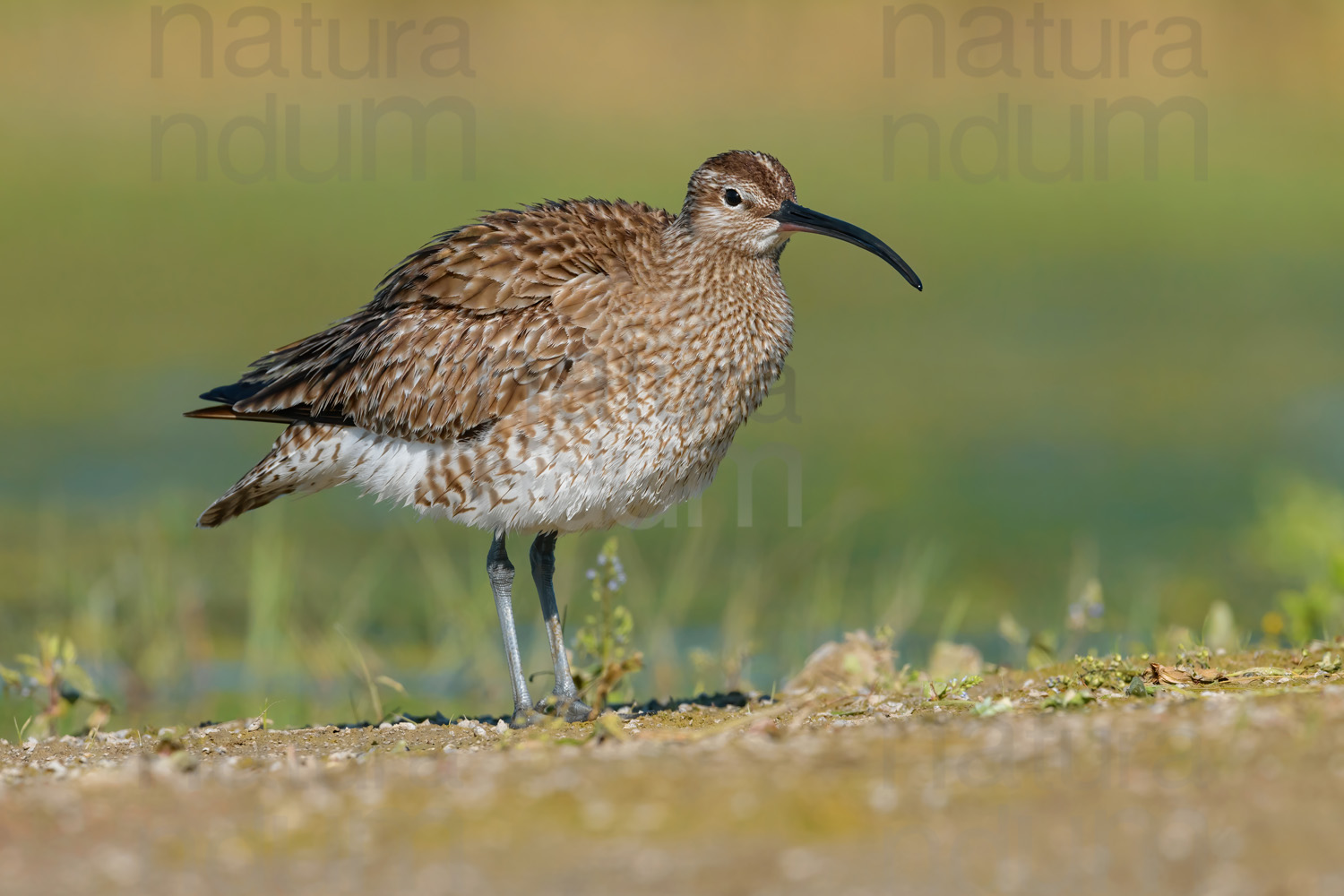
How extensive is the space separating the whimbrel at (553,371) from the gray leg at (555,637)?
1 cm

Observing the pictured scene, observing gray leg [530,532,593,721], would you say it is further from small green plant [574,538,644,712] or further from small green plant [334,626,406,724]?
small green plant [334,626,406,724]

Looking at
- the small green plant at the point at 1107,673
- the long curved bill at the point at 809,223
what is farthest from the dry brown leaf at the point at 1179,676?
the long curved bill at the point at 809,223

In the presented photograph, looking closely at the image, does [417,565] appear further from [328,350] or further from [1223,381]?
[1223,381]

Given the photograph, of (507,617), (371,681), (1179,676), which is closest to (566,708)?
(507,617)

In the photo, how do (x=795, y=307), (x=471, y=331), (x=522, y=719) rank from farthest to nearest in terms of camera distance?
1. (x=795, y=307)
2. (x=471, y=331)
3. (x=522, y=719)

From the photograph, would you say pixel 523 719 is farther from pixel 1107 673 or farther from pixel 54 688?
pixel 1107 673

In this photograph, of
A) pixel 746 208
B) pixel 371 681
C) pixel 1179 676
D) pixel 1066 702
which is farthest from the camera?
pixel 746 208

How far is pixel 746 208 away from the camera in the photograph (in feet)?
24.0

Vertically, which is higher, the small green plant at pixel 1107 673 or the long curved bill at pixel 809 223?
the long curved bill at pixel 809 223

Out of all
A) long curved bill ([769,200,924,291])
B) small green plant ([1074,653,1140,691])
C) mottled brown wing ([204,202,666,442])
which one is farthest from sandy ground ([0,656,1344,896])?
long curved bill ([769,200,924,291])

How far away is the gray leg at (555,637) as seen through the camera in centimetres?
697

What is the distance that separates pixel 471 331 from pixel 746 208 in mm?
1323

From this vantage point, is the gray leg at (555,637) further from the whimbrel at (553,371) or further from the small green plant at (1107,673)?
the small green plant at (1107,673)

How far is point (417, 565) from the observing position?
11.5 meters
